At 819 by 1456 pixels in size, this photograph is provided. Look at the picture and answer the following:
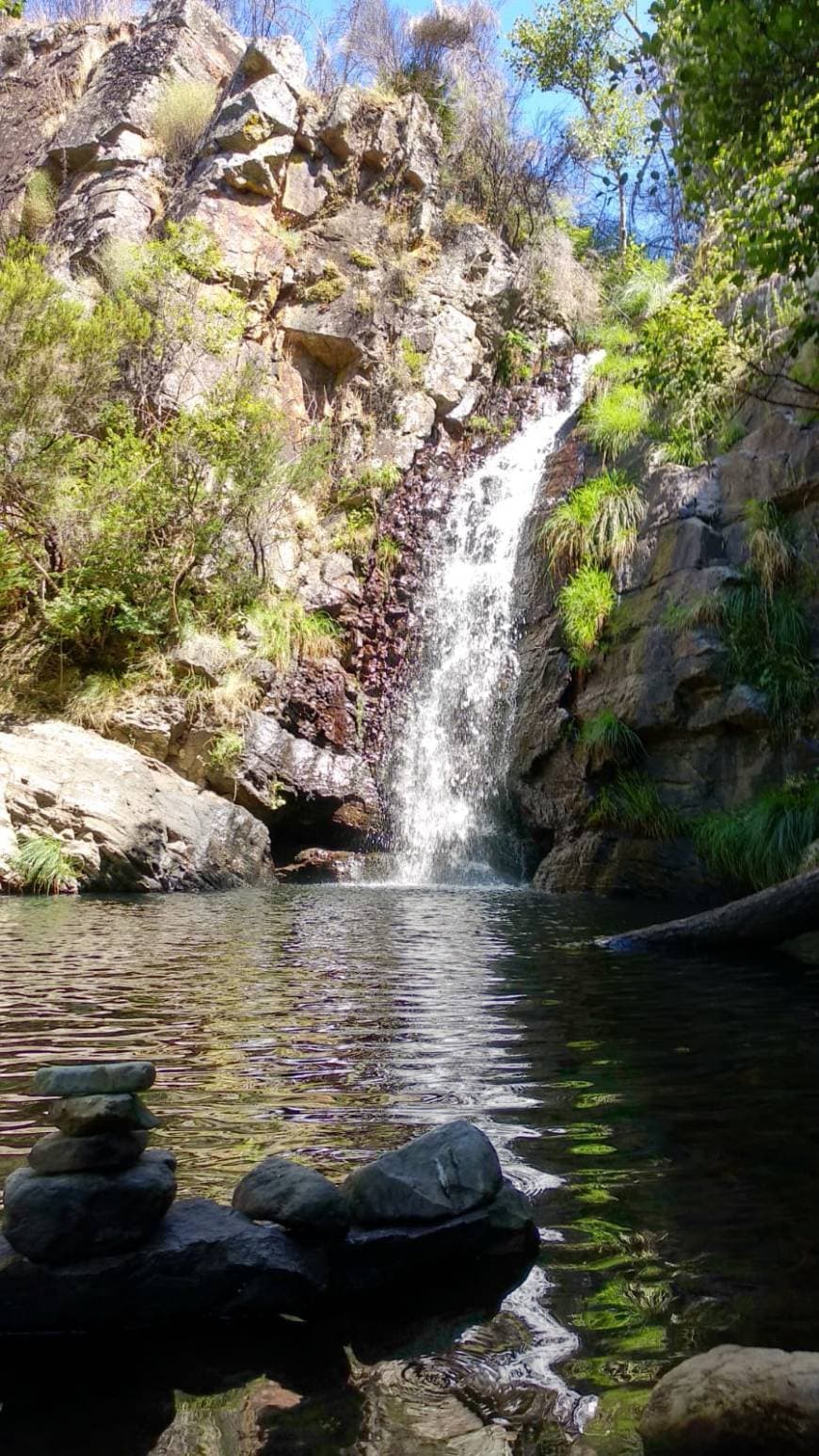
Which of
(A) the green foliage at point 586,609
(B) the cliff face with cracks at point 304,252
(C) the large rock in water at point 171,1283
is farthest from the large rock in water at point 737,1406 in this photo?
(B) the cliff face with cracks at point 304,252

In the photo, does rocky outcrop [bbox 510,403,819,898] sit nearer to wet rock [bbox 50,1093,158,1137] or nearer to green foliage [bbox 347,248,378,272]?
wet rock [bbox 50,1093,158,1137]

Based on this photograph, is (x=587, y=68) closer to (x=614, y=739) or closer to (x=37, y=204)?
(x=37, y=204)

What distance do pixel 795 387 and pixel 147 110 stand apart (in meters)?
14.9

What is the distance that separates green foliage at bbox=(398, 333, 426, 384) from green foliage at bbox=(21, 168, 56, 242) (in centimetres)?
714

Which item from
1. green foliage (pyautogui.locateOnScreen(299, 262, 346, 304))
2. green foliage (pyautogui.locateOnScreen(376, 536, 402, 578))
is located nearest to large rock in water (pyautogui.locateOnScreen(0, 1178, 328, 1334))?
green foliage (pyautogui.locateOnScreen(376, 536, 402, 578))

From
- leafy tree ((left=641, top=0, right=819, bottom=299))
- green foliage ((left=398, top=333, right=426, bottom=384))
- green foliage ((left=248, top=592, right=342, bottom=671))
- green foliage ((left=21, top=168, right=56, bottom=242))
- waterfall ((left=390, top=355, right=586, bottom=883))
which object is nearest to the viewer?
Answer: leafy tree ((left=641, top=0, right=819, bottom=299))

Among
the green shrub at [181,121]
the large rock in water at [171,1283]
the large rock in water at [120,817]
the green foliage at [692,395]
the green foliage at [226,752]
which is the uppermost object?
the green shrub at [181,121]

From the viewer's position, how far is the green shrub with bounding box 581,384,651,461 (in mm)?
13234

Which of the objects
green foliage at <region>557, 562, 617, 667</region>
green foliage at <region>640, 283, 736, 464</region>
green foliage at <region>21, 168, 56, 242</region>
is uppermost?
green foliage at <region>21, 168, 56, 242</region>

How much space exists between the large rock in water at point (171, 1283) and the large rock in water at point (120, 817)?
8373mm

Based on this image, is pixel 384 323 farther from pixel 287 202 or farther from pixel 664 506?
pixel 664 506

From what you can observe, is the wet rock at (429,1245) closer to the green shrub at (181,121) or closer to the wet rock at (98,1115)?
the wet rock at (98,1115)

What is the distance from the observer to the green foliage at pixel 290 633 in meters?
13.4

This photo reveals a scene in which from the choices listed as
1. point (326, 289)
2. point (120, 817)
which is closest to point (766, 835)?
point (120, 817)
